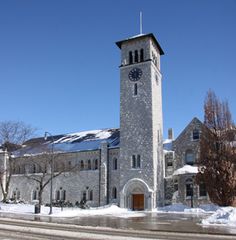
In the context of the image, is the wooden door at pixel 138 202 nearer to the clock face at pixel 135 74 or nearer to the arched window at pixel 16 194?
the clock face at pixel 135 74

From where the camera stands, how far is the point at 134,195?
4597 centimetres

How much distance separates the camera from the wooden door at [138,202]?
45.4 m

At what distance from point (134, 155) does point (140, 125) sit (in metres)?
4.05

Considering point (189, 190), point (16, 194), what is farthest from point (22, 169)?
point (189, 190)

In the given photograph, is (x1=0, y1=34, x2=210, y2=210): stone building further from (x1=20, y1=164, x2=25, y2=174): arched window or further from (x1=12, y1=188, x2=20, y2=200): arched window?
(x1=12, y1=188, x2=20, y2=200): arched window

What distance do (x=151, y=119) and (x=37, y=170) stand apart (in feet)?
71.9

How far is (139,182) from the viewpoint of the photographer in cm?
4541

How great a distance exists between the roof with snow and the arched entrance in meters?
6.57

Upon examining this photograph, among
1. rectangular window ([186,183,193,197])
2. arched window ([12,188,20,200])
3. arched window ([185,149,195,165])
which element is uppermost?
arched window ([185,149,195,165])

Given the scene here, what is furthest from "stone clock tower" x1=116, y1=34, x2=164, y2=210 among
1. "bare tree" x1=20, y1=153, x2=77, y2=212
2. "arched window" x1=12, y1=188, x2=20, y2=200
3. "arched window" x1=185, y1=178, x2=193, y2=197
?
"arched window" x1=12, y1=188, x2=20, y2=200

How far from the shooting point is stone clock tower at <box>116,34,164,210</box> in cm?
4544

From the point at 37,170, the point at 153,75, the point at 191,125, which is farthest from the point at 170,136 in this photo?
the point at 37,170

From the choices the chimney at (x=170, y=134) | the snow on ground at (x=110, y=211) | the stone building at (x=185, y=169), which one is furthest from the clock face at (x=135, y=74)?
the snow on ground at (x=110, y=211)

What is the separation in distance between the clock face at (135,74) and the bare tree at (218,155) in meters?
11.9
